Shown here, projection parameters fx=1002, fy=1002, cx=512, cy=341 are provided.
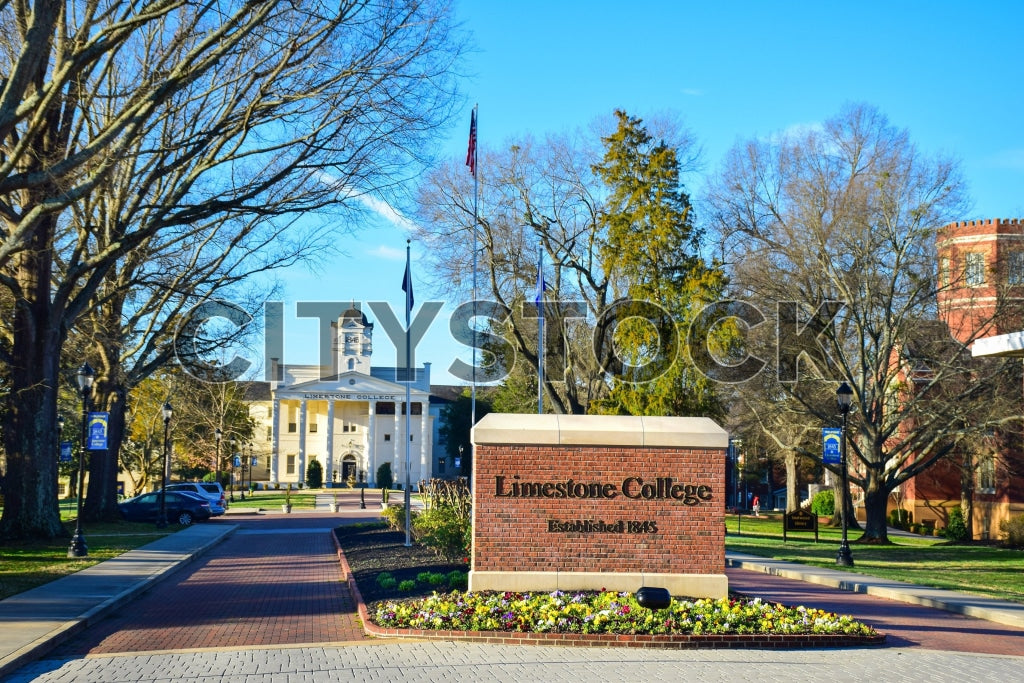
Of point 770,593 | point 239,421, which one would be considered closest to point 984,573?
point 770,593

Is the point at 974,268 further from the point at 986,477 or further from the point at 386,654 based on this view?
the point at 386,654

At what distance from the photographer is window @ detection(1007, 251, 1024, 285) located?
108ft

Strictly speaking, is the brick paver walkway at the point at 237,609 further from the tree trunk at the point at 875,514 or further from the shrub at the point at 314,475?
the shrub at the point at 314,475

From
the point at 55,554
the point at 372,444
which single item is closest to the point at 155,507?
the point at 55,554

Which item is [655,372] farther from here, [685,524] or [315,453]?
[315,453]

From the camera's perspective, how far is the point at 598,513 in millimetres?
14688

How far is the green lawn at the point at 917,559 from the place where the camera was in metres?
21.2

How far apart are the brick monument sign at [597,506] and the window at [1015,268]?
74.6ft

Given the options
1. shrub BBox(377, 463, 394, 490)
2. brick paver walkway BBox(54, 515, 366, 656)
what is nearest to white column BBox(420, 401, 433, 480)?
shrub BBox(377, 463, 394, 490)

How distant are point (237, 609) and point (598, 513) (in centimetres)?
578

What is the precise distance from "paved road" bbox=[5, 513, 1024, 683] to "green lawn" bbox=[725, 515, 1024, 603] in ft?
15.8

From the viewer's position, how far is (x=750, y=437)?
44062mm

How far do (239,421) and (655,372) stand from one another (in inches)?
1666

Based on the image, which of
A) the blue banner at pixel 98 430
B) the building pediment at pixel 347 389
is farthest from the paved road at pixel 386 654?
the building pediment at pixel 347 389
